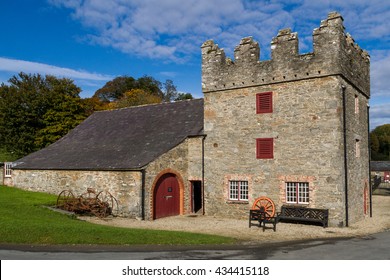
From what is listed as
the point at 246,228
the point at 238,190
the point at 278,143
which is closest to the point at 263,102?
the point at 278,143

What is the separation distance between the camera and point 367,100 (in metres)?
22.8

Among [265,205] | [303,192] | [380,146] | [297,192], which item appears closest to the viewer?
[303,192]

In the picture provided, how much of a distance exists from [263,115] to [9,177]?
66.8 feet

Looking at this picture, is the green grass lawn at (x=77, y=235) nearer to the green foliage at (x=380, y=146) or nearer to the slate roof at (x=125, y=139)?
the slate roof at (x=125, y=139)

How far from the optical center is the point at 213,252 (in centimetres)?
1157

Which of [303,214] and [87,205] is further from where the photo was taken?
[87,205]

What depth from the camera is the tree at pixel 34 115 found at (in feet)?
132

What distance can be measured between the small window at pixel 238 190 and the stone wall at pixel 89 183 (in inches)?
201

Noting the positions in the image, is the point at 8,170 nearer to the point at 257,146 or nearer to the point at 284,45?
the point at 257,146

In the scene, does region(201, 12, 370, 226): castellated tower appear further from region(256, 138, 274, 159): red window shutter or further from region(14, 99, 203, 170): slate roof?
region(14, 99, 203, 170): slate roof

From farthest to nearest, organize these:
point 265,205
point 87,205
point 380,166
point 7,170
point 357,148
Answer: point 380,166 → point 7,170 → point 357,148 → point 87,205 → point 265,205

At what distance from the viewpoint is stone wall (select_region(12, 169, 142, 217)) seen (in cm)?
1920

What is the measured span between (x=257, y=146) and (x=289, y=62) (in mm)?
4646

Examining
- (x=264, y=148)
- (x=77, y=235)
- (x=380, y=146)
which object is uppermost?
(x=380, y=146)
